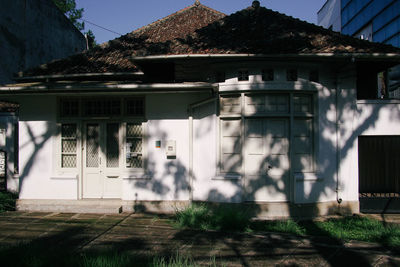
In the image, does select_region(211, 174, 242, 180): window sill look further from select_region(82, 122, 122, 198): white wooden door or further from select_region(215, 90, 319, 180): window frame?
select_region(82, 122, 122, 198): white wooden door

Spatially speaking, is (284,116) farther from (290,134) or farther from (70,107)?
(70,107)

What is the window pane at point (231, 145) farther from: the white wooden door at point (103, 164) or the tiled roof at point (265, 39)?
the white wooden door at point (103, 164)

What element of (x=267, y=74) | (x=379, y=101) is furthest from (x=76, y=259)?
(x=379, y=101)

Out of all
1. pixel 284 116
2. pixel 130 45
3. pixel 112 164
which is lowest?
pixel 112 164

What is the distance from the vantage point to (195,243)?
4.89m

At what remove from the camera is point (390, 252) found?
4.48 meters

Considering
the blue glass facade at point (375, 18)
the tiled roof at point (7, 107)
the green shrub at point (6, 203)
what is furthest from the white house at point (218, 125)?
the blue glass facade at point (375, 18)

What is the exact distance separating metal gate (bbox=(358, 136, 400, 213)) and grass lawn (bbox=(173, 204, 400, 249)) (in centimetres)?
119

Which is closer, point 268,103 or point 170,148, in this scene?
point 268,103

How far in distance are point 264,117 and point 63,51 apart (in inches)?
576

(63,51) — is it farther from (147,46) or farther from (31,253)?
(31,253)

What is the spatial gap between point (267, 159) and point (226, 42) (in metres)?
3.34

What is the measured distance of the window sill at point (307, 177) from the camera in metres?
6.66

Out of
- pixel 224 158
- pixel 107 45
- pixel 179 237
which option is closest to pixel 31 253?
pixel 179 237
